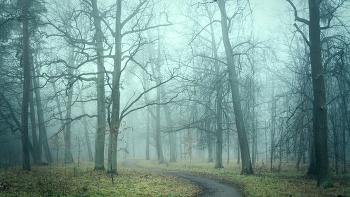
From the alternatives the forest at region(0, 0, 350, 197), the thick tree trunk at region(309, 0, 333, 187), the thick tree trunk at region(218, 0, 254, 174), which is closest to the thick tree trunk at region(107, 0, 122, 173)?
the forest at region(0, 0, 350, 197)

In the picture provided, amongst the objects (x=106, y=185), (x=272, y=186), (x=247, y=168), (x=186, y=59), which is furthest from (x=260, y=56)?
(x=106, y=185)

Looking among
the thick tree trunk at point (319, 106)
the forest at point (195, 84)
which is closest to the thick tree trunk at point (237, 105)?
the forest at point (195, 84)

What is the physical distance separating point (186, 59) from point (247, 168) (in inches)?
340

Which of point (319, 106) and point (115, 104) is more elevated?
point (115, 104)

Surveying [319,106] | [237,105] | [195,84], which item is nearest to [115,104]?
[195,84]

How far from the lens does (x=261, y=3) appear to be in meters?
14.3

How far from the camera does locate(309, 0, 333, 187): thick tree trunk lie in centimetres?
987

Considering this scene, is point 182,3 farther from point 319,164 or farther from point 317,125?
point 319,164

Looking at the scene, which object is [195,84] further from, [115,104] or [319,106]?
[319,106]

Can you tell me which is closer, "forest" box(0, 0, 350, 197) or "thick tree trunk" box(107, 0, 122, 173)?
"forest" box(0, 0, 350, 197)

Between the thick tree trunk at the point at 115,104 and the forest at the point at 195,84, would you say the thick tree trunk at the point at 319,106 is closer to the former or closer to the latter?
the forest at the point at 195,84

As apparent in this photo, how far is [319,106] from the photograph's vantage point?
1003 cm

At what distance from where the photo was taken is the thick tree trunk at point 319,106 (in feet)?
32.4

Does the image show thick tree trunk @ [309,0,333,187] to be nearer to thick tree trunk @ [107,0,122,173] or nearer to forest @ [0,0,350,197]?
forest @ [0,0,350,197]
